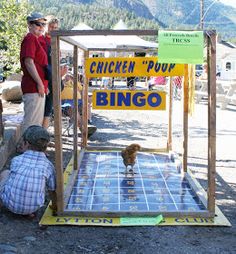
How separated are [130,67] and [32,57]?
3.82 ft

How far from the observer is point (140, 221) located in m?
4.23

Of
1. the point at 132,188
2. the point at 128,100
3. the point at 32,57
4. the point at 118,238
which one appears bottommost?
the point at 118,238

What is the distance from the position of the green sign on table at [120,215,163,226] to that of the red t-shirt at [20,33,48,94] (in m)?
2.18

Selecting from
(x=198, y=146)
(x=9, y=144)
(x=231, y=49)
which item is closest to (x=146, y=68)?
(x=9, y=144)

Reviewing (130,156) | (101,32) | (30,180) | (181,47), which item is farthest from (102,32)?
(130,156)

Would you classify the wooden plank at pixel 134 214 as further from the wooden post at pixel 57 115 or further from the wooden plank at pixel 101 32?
the wooden plank at pixel 101 32

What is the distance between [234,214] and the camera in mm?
4570

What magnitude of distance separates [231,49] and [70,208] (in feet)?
267

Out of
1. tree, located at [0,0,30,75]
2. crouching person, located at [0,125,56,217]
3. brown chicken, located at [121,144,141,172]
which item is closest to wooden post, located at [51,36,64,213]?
crouching person, located at [0,125,56,217]

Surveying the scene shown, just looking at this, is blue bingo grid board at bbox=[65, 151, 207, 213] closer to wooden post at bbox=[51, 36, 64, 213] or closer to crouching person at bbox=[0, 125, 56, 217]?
wooden post at bbox=[51, 36, 64, 213]

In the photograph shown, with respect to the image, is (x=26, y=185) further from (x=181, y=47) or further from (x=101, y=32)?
(x=181, y=47)

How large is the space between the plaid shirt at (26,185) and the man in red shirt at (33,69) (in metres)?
1.45

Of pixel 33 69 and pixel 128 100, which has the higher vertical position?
pixel 33 69

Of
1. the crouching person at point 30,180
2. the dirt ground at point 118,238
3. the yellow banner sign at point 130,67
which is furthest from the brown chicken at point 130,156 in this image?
the crouching person at point 30,180
